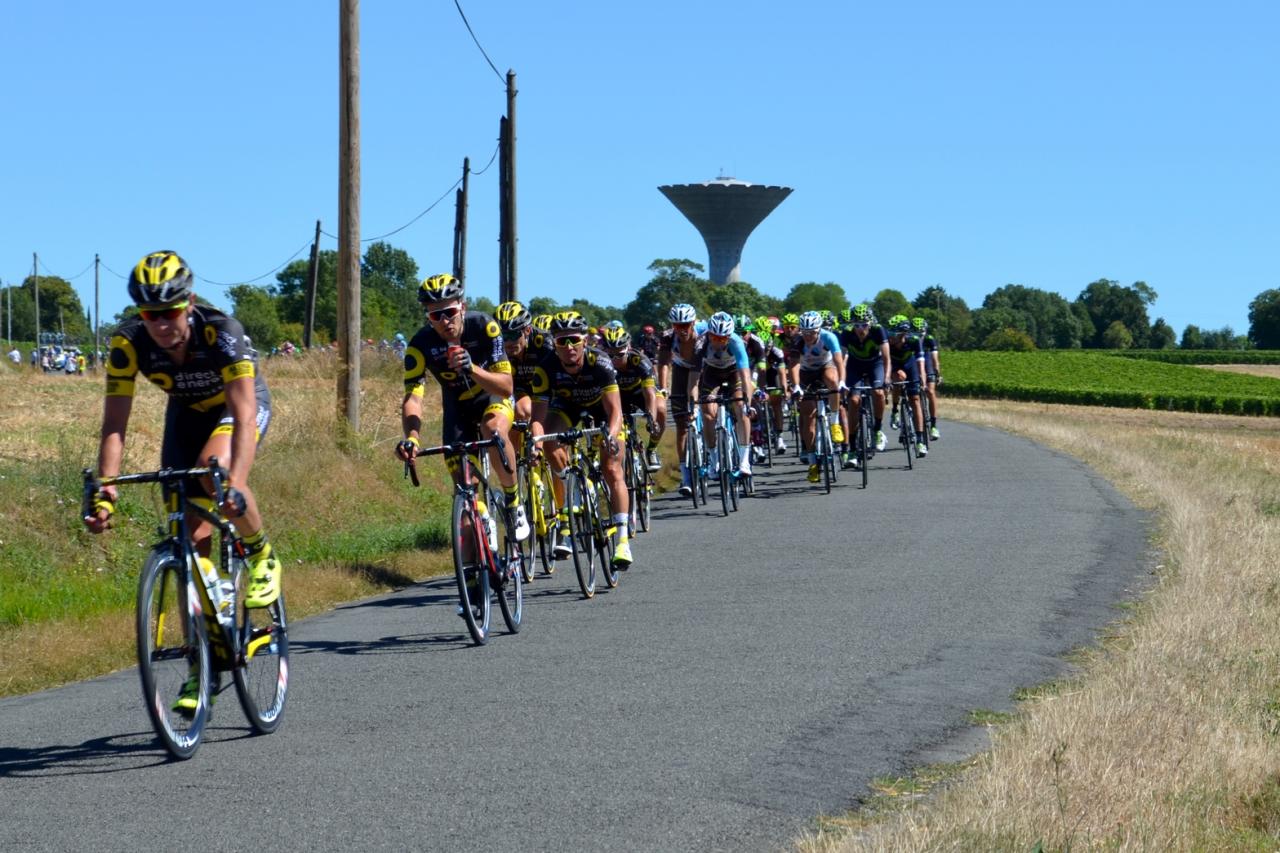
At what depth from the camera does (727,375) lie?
18.6 metres

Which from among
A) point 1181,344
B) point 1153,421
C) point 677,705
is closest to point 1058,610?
point 677,705

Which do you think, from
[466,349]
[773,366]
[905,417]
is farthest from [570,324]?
[773,366]

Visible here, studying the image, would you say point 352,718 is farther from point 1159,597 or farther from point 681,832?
point 1159,597

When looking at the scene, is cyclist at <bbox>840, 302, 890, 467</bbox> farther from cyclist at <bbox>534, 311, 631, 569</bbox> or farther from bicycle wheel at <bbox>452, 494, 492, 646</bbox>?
bicycle wheel at <bbox>452, 494, 492, 646</bbox>

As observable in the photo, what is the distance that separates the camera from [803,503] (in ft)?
62.1

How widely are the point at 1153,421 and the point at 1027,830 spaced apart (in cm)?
6219

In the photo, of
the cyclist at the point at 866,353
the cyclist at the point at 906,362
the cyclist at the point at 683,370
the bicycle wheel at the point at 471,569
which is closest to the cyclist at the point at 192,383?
the bicycle wheel at the point at 471,569

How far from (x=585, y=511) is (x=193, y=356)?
5.05 metres

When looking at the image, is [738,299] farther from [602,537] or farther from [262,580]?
[262,580]

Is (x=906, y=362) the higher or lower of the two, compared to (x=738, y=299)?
lower

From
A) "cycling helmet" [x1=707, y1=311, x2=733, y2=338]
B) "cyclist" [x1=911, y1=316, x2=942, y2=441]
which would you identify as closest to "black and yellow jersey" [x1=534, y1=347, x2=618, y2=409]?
"cycling helmet" [x1=707, y1=311, x2=733, y2=338]

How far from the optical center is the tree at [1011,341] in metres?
170

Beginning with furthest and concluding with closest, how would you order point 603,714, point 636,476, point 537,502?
point 636,476 → point 537,502 → point 603,714

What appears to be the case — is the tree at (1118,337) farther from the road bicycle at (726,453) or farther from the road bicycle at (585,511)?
the road bicycle at (585,511)
